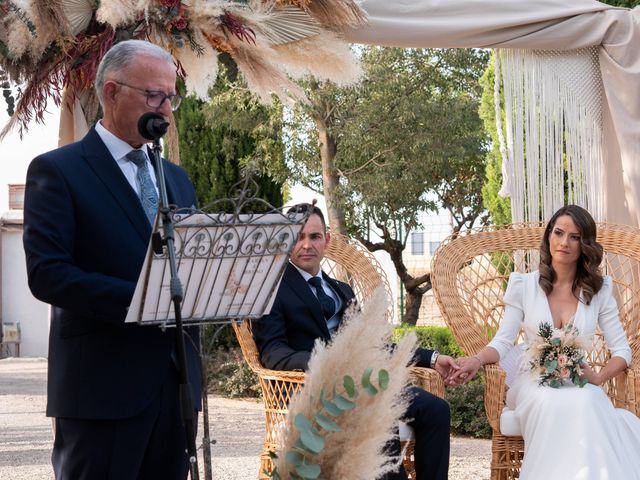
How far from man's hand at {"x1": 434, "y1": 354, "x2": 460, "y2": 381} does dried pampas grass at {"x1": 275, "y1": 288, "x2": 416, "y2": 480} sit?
3001 mm

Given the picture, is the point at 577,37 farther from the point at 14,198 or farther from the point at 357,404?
the point at 14,198

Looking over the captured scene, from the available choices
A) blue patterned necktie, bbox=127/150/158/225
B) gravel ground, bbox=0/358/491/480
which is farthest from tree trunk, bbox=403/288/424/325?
blue patterned necktie, bbox=127/150/158/225

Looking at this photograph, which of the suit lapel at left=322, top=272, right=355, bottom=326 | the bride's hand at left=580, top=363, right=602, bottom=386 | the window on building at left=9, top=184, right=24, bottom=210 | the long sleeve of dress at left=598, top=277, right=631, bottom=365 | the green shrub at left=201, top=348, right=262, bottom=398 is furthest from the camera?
the window on building at left=9, top=184, right=24, bottom=210

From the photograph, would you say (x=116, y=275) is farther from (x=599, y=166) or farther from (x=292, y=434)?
(x=599, y=166)

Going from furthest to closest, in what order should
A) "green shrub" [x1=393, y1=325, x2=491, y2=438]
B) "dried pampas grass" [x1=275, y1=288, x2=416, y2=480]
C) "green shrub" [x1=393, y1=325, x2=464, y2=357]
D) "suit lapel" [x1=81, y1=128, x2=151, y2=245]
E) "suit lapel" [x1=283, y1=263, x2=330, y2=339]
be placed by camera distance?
"green shrub" [x1=393, y1=325, x2=464, y2=357] → "green shrub" [x1=393, y1=325, x2=491, y2=438] → "suit lapel" [x1=283, y1=263, x2=330, y2=339] → "suit lapel" [x1=81, y1=128, x2=151, y2=245] → "dried pampas grass" [x1=275, y1=288, x2=416, y2=480]

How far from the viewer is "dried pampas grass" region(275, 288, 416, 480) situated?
1354 mm

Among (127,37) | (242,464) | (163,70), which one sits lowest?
(242,464)

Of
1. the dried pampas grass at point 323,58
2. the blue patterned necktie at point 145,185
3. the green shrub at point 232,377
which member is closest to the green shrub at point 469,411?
the green shrub at point 232,377

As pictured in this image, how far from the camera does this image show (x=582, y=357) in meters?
4.47

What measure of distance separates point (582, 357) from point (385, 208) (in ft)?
35.7

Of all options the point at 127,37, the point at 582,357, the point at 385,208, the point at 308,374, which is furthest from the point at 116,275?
the point at 385,208

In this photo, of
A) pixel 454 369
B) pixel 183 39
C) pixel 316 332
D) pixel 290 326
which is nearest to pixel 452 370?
pixel 454 369

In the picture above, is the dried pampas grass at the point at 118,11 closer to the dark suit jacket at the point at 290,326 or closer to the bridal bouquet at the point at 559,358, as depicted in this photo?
the dark suit jacket at the point at 290,326

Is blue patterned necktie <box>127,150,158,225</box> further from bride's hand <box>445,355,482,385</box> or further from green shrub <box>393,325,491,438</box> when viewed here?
green shrub <box>393,325,491,438</box>
